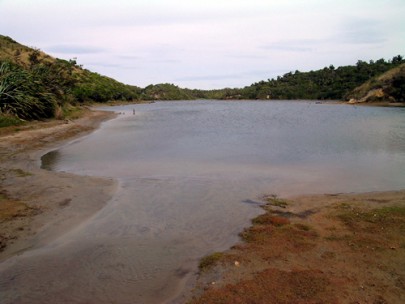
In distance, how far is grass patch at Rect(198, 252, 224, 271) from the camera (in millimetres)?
6694

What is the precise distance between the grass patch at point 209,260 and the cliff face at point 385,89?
86788 millimetres

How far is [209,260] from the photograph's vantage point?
691 centimetres

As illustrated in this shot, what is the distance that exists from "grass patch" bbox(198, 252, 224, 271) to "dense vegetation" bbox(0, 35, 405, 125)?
21.0 meters

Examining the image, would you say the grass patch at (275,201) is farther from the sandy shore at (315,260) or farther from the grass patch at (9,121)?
the grass patch at (9,121)

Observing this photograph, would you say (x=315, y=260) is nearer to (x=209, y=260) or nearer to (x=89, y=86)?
(x=209, y=260)

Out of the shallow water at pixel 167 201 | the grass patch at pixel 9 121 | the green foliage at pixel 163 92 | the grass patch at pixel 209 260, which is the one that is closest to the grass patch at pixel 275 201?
the shallow water at pixel 167 201

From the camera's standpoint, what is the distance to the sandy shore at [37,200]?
7915mm

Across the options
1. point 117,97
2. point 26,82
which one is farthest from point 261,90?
point 26,82

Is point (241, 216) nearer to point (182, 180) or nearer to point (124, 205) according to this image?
point (124, 205)

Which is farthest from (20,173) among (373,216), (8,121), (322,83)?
(322,83)

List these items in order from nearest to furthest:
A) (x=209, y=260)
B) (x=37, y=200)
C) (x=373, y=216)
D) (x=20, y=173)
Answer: (x=209, y=260) < (x=373, y=216) < (x=37, y=200) < (x=20, y=173)

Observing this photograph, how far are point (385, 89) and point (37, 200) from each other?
92.6 meters

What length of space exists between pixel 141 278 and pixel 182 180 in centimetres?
709

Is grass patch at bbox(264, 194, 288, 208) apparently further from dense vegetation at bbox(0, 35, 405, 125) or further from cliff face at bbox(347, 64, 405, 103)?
cliff face at bbox(347, 64, 405, 103)
